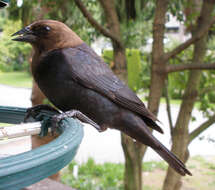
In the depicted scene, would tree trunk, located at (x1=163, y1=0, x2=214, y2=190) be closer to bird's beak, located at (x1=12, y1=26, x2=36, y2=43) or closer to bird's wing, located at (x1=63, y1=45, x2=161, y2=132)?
bird's wing, located at (x1=63, y1=45, x2=161, y2=132)

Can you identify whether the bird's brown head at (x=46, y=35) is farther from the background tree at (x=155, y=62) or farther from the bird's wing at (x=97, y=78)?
the background tree at (x=155, y=62)

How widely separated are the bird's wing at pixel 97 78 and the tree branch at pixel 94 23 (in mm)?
862

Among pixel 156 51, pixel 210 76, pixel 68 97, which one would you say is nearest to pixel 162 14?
pixel 156 51

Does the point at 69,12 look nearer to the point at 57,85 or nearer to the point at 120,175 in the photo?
the point at 57,85

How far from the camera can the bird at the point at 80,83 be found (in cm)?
143

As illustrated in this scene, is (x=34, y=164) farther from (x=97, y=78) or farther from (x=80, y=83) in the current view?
(x=97, y=78)

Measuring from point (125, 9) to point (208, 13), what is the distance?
939 millimetres

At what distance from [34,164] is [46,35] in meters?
1.05

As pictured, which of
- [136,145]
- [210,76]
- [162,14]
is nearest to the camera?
[162,14]

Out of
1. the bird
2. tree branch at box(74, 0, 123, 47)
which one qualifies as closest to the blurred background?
tree branch at box(74, 0, 123, 47)

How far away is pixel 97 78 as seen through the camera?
157cm

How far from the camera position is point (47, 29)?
1500 millimetres

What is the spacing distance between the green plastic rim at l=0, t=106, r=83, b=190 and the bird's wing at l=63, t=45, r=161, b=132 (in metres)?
0.78

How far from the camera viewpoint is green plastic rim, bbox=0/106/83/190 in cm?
56
